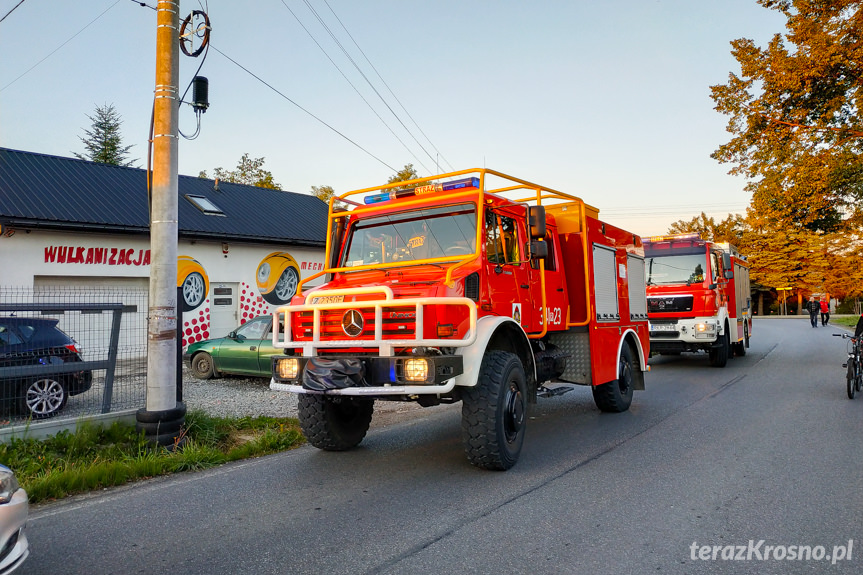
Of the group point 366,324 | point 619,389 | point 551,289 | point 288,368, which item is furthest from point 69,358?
point 619,389

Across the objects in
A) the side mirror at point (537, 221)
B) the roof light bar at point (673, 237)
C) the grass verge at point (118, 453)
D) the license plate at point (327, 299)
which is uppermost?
the roof light bar at point (673, 237)

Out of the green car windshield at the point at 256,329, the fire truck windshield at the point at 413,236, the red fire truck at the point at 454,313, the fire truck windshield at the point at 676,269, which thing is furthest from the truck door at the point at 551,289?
the fire truck windshield at the point at 676,269

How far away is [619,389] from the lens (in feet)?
28.4

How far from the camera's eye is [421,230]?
6.40 metres

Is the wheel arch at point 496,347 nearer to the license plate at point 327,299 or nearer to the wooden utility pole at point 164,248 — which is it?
the license plate at point 327,299

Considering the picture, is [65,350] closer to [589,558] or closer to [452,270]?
[452,270]

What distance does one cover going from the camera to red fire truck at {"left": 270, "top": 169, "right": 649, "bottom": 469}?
5.21 meters

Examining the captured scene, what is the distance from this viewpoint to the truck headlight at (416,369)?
497 centimetres

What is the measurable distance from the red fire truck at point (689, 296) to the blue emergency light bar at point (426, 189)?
9194 mm

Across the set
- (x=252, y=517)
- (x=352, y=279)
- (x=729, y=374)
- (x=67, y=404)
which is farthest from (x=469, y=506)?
(x=729, y=374)

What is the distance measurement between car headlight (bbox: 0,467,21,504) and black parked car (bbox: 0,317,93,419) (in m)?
3.64

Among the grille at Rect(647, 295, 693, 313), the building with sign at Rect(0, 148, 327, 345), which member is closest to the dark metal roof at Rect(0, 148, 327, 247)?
the building with sign at Rect(0, 148, 327, 345)

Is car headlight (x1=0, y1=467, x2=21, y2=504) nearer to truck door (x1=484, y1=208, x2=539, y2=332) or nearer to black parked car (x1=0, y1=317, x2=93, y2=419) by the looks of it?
black parked car (x1=0, y1=317, x2=93, y2=419)
